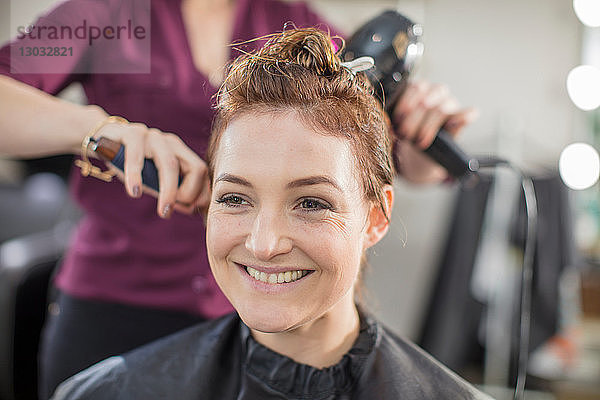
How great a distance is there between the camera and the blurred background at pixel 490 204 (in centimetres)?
216

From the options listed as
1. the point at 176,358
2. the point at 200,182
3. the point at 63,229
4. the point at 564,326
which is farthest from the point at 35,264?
the point at 564,326

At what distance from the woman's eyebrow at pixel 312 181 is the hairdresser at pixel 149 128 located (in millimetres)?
243

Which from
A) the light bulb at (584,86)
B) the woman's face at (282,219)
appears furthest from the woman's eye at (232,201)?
the light bulb at (584,86)

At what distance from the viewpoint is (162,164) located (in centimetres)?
87

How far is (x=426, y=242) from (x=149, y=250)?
1.43m

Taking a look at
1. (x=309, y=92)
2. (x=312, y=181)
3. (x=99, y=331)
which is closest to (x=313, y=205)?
(x=312, y=181)

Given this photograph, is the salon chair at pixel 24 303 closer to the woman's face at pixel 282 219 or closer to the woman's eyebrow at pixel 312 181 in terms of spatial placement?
the woman's face at pixel 282 219

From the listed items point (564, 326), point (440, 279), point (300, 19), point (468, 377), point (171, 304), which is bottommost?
point (468, 377)

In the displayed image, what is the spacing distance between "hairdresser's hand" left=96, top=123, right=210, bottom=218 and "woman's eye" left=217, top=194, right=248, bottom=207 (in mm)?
82

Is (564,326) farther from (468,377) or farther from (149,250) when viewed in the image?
(149,250)

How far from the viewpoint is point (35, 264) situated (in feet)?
6.06

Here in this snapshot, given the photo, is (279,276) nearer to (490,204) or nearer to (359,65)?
(359,65)

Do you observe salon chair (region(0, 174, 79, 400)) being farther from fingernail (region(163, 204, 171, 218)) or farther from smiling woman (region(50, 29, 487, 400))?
fingernail (region(163, 204, 171, 218))

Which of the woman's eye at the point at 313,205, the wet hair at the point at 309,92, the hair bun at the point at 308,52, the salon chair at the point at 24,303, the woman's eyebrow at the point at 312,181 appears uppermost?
the hair bun at the point at 308,52
